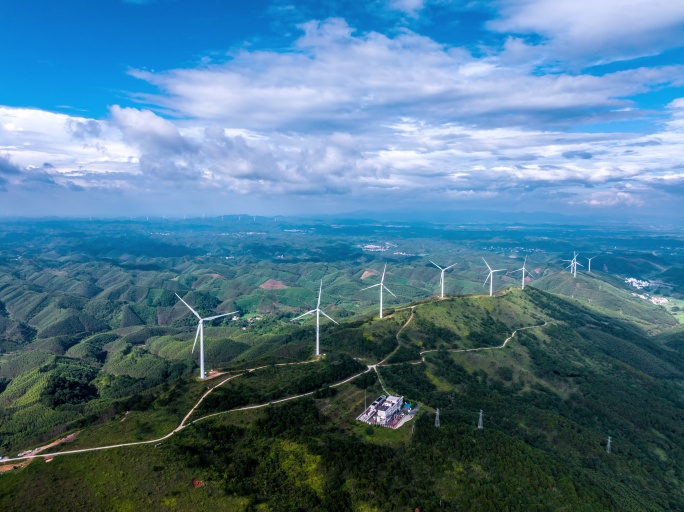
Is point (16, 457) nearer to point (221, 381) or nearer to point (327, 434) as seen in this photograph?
point (221, 381)

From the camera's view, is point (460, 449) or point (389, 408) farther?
point (389, 408)

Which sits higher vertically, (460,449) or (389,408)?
(389,408)

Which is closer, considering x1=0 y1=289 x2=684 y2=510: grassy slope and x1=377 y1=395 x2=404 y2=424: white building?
x1=0 y1=289 x2=684 y2=510: grassy slope

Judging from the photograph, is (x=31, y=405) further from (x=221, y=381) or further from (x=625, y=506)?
(x=625, y=506)

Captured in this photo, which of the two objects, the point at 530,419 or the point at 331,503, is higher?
the point at 331,503

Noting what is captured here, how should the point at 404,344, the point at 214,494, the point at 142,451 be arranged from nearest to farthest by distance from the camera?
the point at 214,494 → the point at 142,451 → the point at 404,344

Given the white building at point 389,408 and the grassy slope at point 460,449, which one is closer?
the grassy slope at point 460,449

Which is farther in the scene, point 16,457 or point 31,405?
point 31,405

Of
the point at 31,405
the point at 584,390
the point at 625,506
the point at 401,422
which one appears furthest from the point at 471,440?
the point at 31,405

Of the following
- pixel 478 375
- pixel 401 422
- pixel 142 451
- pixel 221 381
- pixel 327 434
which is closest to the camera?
pixel 142 451

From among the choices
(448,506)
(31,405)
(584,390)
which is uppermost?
(448,506)
